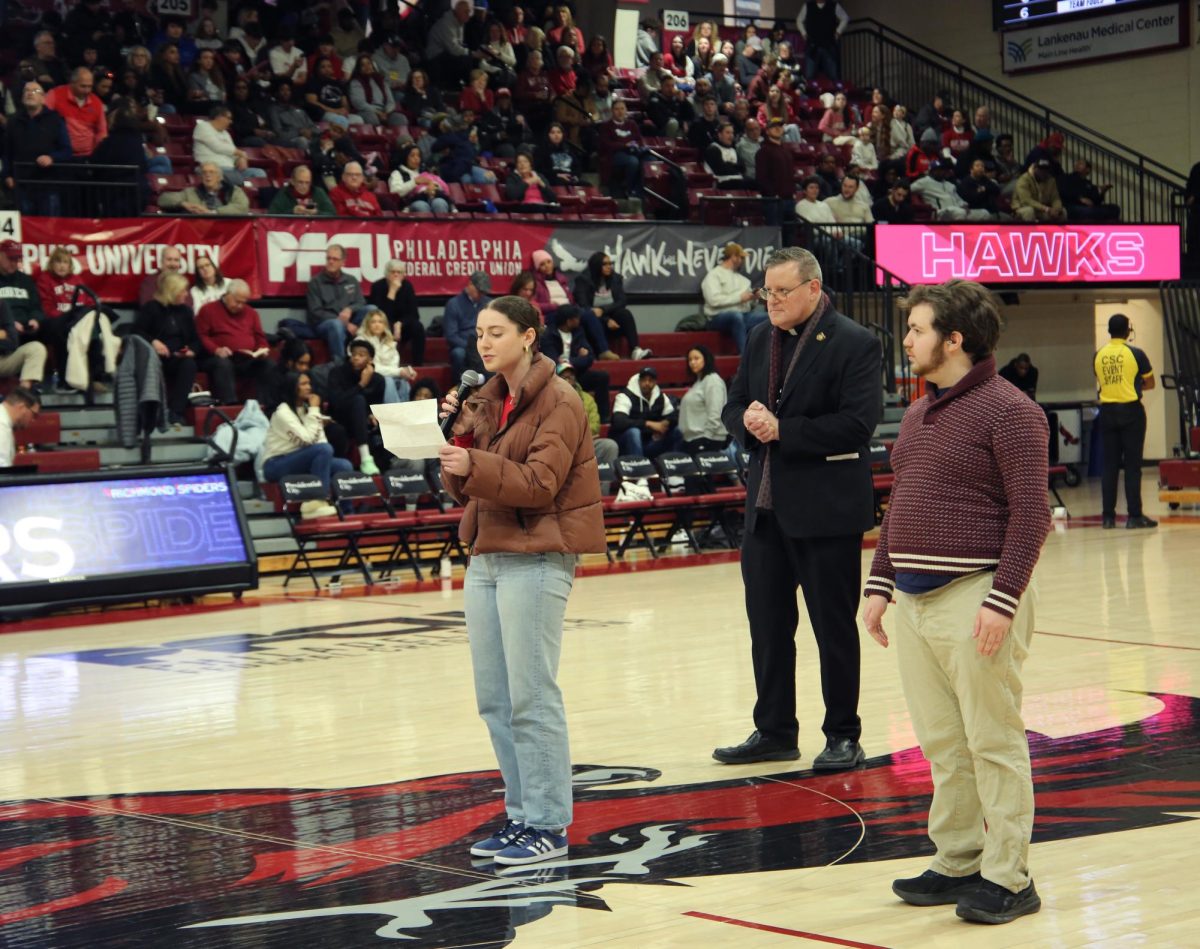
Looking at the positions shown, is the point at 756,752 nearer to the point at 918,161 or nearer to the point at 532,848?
the point at 532,848

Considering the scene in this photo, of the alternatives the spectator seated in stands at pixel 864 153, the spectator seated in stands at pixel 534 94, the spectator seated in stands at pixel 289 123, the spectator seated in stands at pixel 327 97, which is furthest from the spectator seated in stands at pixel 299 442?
the spectator seated in stands at pixel 864 153

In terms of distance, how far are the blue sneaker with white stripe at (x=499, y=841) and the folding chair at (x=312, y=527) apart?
841cm

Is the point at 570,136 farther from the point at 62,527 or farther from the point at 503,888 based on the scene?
the point at 503,888

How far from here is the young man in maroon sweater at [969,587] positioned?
4215 mm

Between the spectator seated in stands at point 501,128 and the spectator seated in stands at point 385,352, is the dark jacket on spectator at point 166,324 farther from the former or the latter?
the spectator seated in stands at point 501,128

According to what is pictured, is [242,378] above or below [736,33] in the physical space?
below

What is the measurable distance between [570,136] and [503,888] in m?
17.6

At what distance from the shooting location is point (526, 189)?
755 inches

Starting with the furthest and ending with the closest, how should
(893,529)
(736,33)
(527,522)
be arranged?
(736,33) < (527,522) < (893,529)

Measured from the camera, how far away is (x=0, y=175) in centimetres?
1554

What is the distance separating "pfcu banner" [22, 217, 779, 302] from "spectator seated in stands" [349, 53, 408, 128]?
2.70 meters

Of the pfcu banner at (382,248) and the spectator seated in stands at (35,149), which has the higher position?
the spectator seated in stands at (35,149)

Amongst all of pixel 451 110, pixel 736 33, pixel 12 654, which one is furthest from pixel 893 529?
pixel 736 33

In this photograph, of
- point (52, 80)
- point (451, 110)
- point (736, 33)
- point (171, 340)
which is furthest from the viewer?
point (736, 33)
